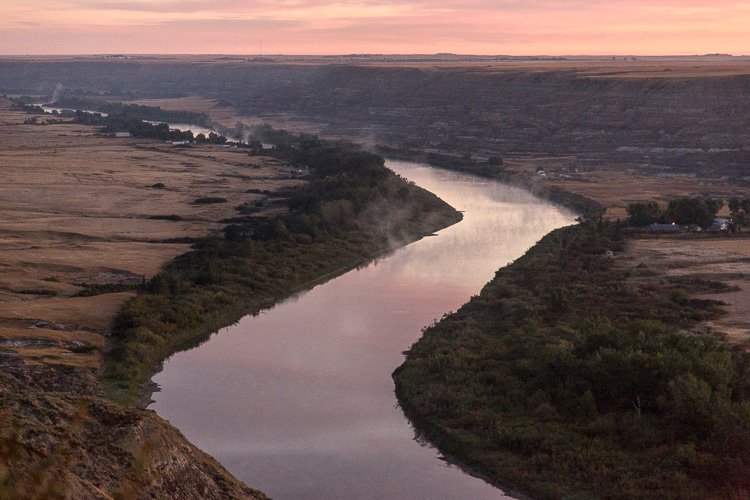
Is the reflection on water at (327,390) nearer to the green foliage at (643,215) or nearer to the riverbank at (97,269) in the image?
the riverbank at (97,269)

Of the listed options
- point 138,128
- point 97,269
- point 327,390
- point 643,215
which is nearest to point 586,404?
point 327,390

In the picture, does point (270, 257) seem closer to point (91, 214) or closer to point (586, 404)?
point (91, 214)

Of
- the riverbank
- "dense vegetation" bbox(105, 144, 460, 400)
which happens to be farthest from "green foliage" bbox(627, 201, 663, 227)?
the riverbank

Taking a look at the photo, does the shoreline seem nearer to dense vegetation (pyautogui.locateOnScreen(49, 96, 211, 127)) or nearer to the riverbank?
the riverbank

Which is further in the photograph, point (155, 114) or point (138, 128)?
point (155, 114)

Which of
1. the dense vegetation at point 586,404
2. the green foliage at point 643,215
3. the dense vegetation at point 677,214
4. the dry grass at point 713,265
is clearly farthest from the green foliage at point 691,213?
the dense vegetation at point 586,404

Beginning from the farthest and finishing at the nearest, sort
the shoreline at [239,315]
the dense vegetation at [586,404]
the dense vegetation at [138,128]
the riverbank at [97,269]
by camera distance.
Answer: the dense vegetation at [138,128] < the shoreline at [239,315] < the dense vegetation at [586,404] < the riverbank at [97,269]
